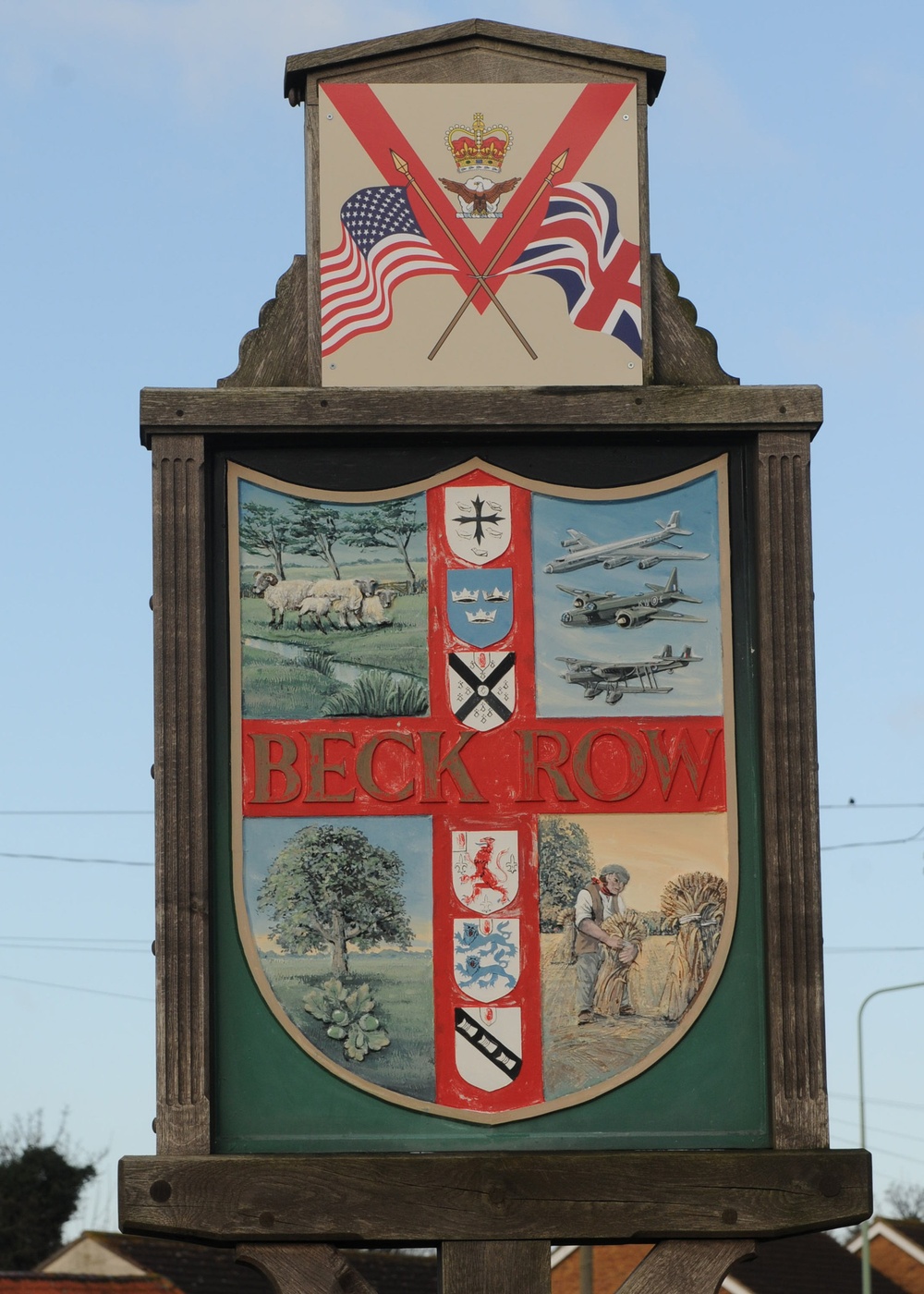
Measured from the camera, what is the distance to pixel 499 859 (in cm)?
729

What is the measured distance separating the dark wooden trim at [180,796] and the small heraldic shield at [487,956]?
0.89m

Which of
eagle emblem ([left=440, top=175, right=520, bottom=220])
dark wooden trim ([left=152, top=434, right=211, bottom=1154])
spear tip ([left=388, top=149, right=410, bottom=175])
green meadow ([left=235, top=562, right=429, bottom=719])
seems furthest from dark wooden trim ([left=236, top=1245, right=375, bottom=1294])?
spear tip ([left=388, top=149, right=410, bottom=175])

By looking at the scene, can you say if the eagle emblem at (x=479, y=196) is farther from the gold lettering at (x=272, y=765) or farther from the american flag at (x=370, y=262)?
the gold lettering at (x=272, y=765)

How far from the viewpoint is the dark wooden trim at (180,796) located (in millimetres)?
7055

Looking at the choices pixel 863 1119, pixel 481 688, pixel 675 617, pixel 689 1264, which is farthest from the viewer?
pixel 863 1119

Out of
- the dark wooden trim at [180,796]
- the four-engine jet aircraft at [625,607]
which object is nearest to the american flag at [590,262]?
the four-engine jet aircraft at [625,607]

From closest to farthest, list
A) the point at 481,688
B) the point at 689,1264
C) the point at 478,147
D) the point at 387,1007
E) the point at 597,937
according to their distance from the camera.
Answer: the point at 689,1264 < the point at 387,1007 < the point at 597,937 < the point at 481,688 < the point at 478,147

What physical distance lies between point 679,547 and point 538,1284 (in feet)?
8.70

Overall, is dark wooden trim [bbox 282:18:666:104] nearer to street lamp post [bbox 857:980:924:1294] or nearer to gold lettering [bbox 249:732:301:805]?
gold lettering [bbox 249:732:301:805]

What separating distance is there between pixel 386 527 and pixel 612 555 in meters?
0.83

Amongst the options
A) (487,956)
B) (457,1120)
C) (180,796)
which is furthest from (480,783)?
(457,1120)

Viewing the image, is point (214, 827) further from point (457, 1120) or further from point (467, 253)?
point (467, 253)

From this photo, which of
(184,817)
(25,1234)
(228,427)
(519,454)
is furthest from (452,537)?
(25,1234)

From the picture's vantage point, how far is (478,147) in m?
7.86
